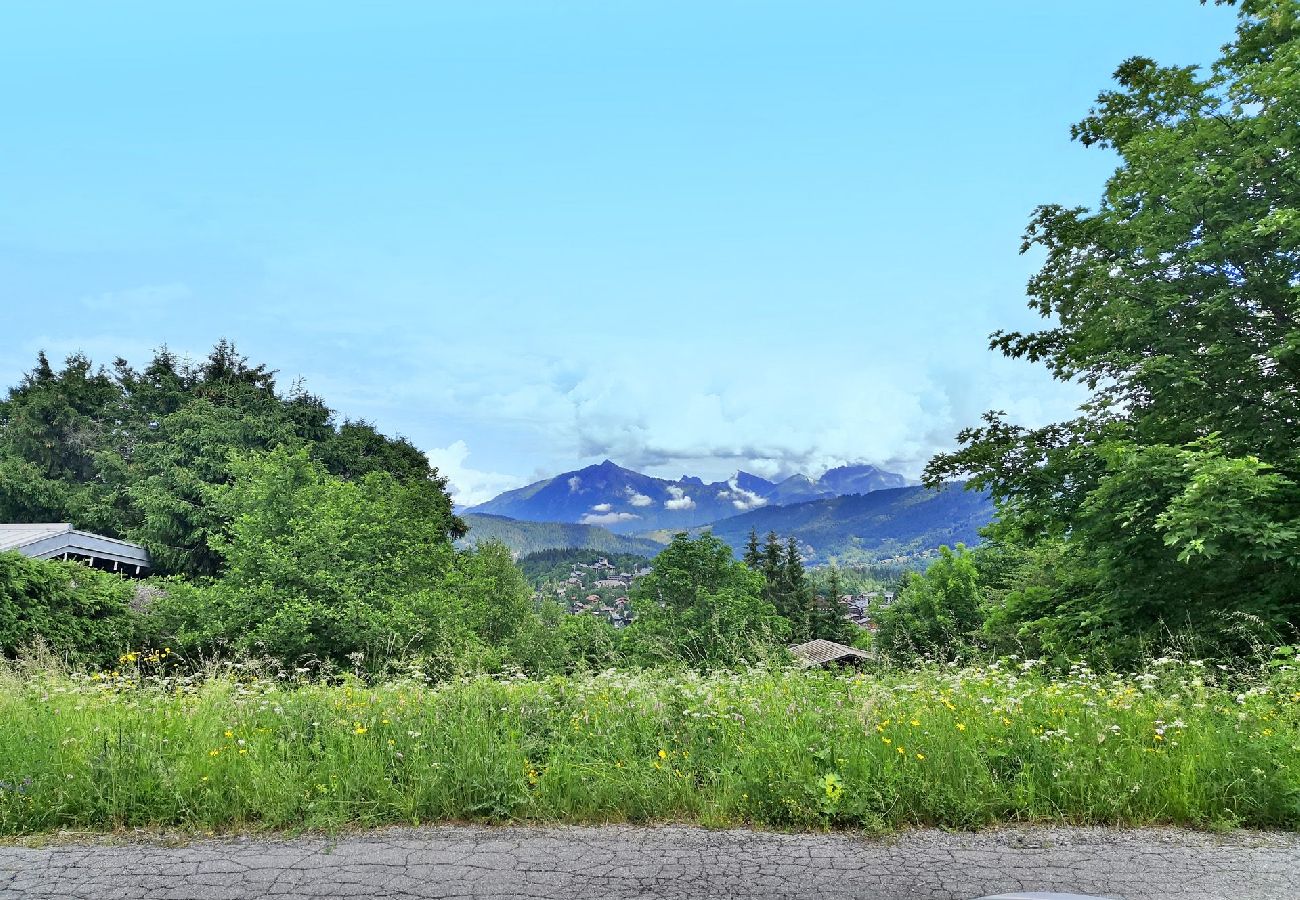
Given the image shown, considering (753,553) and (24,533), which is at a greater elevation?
(753,553)

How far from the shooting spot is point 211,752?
479cm

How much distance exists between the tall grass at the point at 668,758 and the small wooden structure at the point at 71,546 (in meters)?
19.8

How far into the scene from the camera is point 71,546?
958 inches

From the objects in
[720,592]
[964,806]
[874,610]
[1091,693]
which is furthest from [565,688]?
[874,610]

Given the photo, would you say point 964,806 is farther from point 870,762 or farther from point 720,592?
point 720,592

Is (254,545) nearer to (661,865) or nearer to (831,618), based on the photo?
(661,865)

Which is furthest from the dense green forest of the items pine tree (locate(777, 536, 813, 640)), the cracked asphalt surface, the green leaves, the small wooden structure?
pine tree (locate(777, 536, 813, 640))

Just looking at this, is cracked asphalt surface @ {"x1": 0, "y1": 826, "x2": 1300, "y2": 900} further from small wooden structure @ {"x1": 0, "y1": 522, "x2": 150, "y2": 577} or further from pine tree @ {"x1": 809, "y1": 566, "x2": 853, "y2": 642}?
pine tree @ {"x1": 809, "y1": 566, "x2": 853, "y2": 642}

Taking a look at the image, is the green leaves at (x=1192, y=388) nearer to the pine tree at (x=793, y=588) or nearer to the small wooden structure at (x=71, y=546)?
the small wooden structure at (x=71, y=546)

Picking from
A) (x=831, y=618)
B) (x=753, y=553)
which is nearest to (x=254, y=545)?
(x=831, y=618)

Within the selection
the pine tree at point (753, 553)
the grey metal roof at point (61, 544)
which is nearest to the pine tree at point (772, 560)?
the pine tree at point (753, 553)

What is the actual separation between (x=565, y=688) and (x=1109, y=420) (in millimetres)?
11758

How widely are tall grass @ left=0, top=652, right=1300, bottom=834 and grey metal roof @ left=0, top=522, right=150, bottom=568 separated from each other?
20.2 m

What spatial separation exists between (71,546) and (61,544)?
2.76 feet
